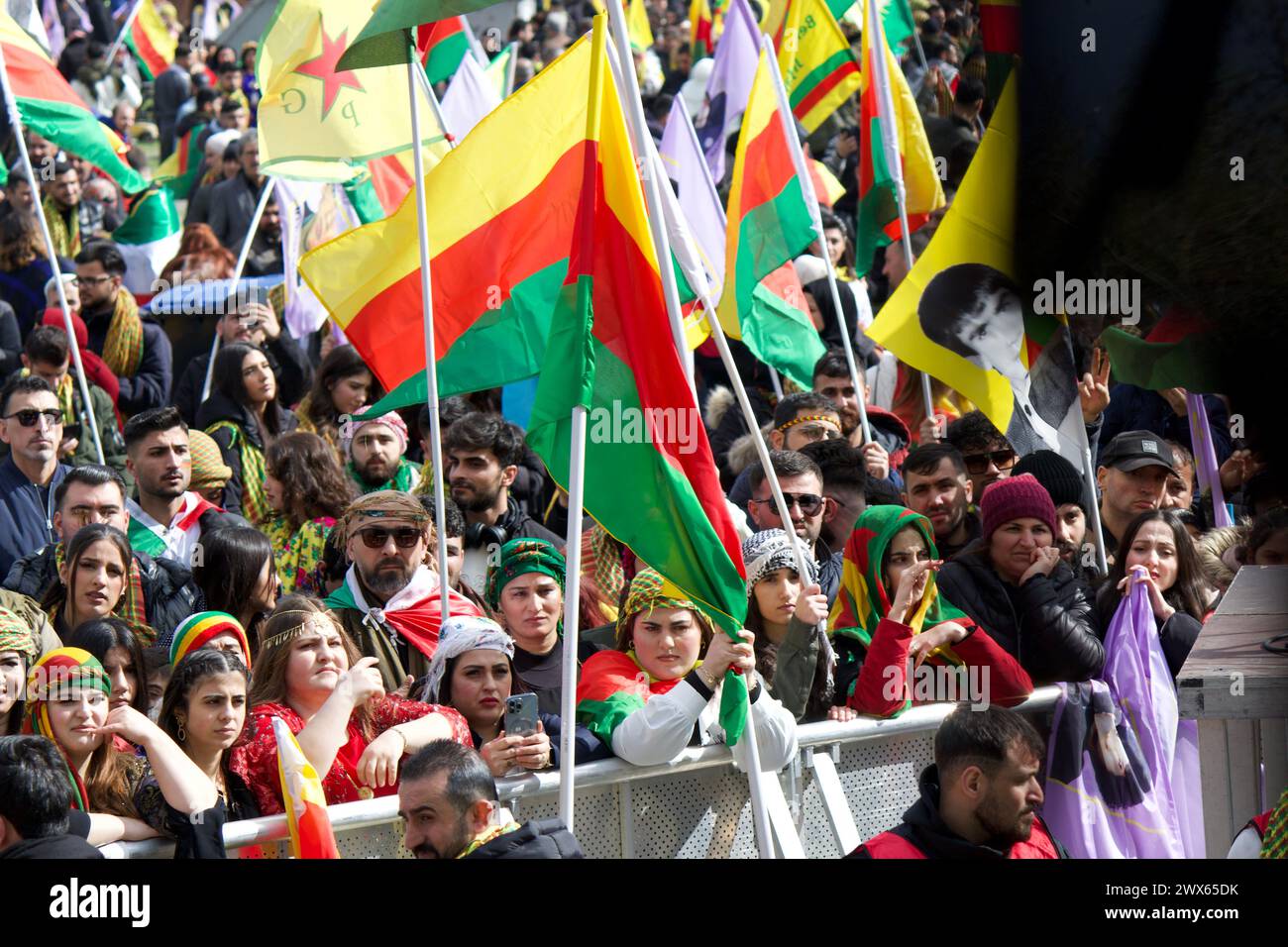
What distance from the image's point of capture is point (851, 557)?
6.72m

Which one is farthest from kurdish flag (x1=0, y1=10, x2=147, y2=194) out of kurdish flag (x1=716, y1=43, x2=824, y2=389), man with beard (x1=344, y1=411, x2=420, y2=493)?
kurdish flag (x1=716, y1=43, x2=824, y2=389)

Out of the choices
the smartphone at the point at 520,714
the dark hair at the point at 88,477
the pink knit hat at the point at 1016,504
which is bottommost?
the smartphone at the point at 520,714

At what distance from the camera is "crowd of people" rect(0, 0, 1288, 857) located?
16.4 feet

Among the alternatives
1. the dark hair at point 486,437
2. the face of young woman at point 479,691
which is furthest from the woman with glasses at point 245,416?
the face of young woman at point 479,691

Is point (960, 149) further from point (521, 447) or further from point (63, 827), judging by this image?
point (63, 827)

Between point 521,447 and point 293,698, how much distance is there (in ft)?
9.07

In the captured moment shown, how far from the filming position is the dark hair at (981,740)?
496 centimetres

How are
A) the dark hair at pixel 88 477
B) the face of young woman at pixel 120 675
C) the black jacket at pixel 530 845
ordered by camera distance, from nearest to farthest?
1. the black jacket at pixel 530 845
2. the face of young woman at pixel 120 675
3. the dark hair at pixel 88 477

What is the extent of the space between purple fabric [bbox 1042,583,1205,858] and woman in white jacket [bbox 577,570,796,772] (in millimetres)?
1123

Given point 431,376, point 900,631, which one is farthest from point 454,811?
point 431,376

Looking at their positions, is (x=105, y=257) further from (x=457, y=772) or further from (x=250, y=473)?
(x=457, y=772)

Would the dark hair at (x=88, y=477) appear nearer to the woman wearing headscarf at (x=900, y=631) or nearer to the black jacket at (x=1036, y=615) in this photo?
the woman wearing headscarf at (x=900, y=631)

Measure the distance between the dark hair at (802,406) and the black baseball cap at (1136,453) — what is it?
4.41 ft
